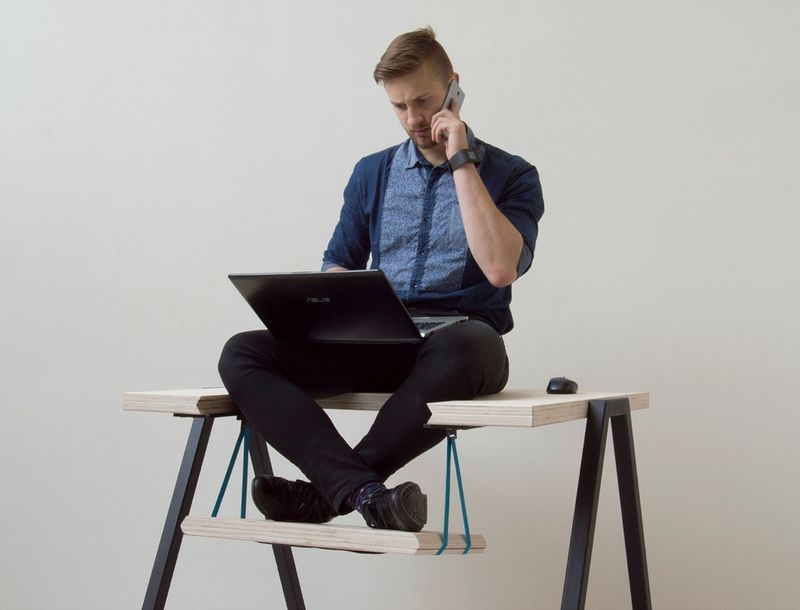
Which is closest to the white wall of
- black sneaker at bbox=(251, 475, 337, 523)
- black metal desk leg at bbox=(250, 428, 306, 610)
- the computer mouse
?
black metal desk leg at bbox=(250, 428, 306, 610)

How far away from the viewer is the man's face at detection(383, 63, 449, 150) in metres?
1.96

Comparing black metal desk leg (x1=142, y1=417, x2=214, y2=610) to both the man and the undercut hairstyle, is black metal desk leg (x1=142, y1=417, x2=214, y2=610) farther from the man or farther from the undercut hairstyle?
the undercut hairstyle

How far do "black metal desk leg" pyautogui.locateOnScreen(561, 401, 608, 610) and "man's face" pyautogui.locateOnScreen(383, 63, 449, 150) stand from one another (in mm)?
638

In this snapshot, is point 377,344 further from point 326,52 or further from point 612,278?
point 326,52

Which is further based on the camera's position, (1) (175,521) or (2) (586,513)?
(1) (175,521)

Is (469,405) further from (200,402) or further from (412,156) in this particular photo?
(412,156)

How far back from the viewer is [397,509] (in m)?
1.57

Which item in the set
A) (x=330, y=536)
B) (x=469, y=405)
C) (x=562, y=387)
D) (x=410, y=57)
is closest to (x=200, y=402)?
(x=330, y=536)

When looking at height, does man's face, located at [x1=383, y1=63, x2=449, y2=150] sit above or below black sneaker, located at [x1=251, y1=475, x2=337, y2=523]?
above

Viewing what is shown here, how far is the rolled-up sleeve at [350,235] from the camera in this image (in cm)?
222

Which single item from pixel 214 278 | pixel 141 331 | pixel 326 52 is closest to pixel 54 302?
pixel 141 331

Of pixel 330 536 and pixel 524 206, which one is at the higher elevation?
pixel 524 206

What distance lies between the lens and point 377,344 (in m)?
1.89

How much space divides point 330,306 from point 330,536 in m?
0.40
